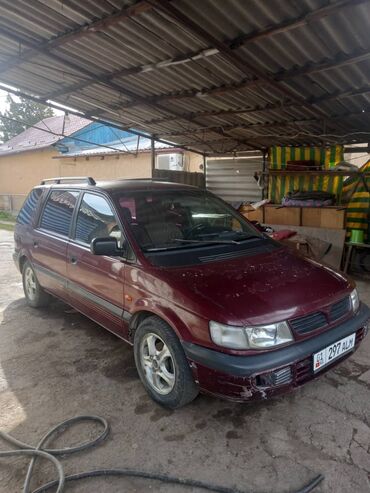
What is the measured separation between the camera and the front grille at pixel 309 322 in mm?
2352

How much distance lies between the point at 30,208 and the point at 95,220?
1.83 m

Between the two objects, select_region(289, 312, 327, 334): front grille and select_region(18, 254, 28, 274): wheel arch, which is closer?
select_region(289, 312, 327, 334): front grille

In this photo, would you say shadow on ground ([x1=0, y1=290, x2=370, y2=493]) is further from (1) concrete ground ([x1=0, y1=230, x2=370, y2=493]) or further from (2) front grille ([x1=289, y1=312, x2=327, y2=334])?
(2) front grille ([x1=289, y1=312, x2=327, y2=334])

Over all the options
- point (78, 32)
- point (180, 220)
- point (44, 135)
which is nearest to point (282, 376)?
point (180, 220)

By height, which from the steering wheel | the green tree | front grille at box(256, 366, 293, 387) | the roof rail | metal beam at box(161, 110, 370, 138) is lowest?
front grille at box(256, 366, 293, 387)

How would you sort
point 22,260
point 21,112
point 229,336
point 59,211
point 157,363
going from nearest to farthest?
point 229,336, point 157,363, point 59,211, point 22,260, point 21,112

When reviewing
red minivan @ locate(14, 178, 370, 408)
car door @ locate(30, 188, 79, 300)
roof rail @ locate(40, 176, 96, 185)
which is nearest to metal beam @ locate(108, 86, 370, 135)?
red minivan @ locate(14, 178, 370, 408)

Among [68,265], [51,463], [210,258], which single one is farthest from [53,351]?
[210,258]

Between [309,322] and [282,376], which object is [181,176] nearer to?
[309,322]

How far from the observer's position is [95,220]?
352 centimetres

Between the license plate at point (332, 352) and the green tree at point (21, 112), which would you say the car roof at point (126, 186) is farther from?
the green tree at point (21, 112)

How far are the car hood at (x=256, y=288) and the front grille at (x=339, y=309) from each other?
57mm

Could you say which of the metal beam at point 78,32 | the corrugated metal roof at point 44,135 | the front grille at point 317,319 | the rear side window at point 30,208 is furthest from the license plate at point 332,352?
the corrugated metal roof at point 44,135

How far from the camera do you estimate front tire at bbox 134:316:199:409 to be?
2484 mm
